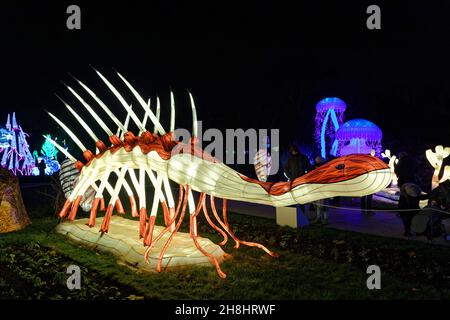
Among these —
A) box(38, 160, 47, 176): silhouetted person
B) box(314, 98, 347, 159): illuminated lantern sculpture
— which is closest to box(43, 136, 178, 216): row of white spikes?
box(314, 98, 347, 159): illuminated lantern sculpture

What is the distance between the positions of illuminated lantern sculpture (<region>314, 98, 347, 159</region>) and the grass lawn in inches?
459

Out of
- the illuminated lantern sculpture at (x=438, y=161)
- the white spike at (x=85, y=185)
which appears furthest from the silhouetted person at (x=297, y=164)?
the white spike at (x=85, y=185)

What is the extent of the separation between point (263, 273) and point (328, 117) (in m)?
15.5

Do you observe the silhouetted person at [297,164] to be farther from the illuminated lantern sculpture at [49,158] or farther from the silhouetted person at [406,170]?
the illuminated lantern sculpture at [49,158]

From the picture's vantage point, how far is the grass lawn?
4.63m

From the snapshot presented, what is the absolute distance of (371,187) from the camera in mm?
A: 3459

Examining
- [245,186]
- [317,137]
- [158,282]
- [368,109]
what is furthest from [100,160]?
[368,109]

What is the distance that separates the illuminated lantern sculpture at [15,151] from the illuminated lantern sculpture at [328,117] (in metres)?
19.6

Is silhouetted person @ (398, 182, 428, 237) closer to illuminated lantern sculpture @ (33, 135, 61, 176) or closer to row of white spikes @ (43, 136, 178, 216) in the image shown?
row of white spikes @ (43, 136, 178, 216)

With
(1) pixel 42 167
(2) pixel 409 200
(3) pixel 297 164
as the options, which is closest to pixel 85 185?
(3) pixel 297 164

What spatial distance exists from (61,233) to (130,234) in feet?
5.76

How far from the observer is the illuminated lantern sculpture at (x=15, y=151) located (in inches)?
1039

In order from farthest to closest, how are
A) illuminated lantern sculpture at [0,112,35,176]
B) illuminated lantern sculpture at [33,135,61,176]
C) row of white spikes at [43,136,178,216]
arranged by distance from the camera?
illuminated lantern sculpture at [33,135,61,176] < illuminated lantern sculpture at [0,112,35,176] < row of white spikes at [43,136,178,216]

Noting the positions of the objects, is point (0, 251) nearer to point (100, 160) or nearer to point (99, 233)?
point (99, 233)
